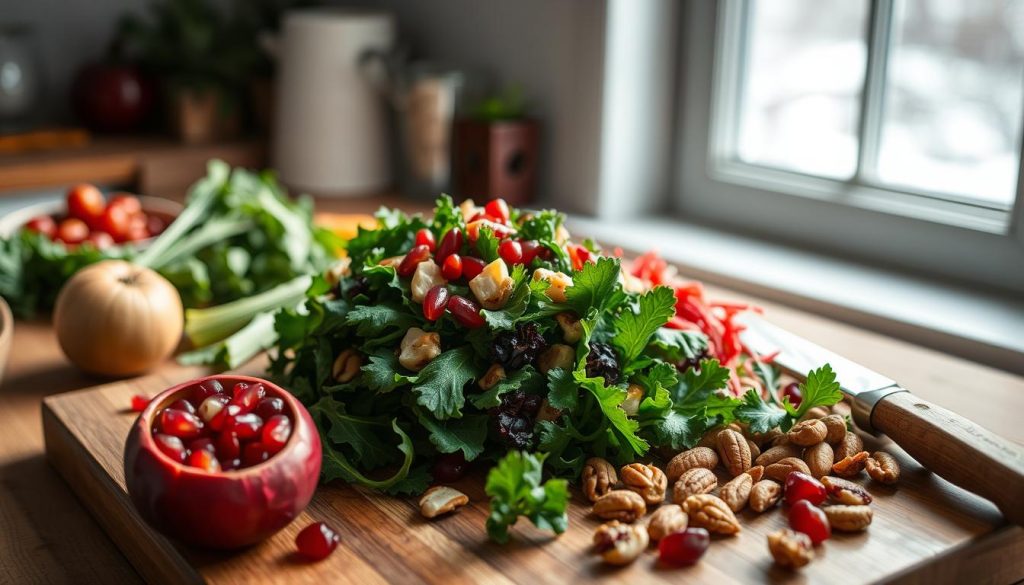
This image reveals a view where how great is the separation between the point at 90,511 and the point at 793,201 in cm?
111

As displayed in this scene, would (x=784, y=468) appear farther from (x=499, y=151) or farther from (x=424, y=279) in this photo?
(x=499, y=151)

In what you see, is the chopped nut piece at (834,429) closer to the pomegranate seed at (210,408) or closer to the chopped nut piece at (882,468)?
the chopped nut piece at (882,468)

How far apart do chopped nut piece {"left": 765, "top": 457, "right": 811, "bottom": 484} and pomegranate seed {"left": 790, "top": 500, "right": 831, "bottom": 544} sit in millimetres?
72

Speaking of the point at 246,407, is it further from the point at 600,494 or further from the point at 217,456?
the point at 600,494

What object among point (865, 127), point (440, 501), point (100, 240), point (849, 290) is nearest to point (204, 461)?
point (440, 501)

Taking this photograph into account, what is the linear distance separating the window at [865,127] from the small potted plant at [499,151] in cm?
28

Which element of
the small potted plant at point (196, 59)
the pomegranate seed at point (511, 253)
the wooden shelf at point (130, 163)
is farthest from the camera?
the small potted plant at point (196, 59)

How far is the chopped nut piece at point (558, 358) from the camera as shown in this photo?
39.3 inches

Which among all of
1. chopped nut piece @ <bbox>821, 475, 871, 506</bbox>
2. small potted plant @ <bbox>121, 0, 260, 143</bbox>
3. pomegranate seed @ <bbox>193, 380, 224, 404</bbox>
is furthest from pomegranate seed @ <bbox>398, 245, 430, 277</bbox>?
small potted plant @ <bbox>121, 0, 260, 143</bbox>

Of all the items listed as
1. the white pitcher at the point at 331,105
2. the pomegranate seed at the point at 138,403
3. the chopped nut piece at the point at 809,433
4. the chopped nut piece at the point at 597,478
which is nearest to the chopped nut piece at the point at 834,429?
the chopped nut piece at the point at 809,433

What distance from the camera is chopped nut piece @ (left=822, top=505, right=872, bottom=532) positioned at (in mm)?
886

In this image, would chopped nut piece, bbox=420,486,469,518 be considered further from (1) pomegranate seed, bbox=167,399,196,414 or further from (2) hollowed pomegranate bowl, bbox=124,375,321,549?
(1) pomegranate seed, bbox=167,399,196,414

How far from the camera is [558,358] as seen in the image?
3.27 ft

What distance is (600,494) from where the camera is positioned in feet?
3.13
